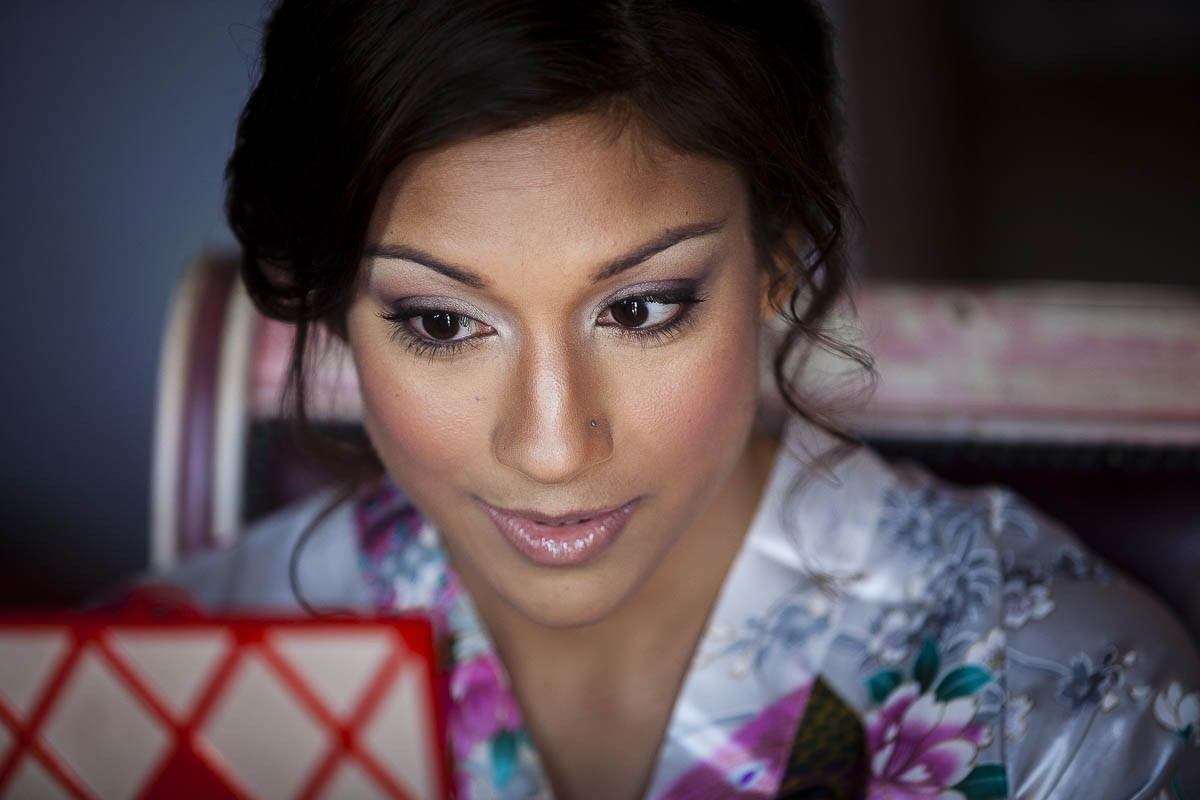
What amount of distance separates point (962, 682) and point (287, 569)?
0.50 m

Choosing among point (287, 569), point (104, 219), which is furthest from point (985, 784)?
point (104, 219)

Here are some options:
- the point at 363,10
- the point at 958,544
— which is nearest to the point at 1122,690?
the point at 958,544

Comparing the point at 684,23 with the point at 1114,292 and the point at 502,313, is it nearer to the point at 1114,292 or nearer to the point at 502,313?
the point at 502,313

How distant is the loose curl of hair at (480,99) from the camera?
502mm

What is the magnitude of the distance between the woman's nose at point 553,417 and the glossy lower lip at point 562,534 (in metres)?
0.05

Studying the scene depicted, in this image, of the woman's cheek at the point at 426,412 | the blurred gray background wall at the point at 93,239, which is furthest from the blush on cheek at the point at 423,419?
the blurred gray background wall at the point at 93,239

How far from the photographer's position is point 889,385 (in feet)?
2.89

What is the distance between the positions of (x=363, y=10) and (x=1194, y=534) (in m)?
0.68

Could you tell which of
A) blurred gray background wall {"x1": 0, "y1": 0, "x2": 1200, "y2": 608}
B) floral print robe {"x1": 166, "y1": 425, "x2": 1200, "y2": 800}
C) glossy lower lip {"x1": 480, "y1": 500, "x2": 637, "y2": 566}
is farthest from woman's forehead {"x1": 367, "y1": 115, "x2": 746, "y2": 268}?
blurred gray background wall {"x1": 0, "y1": 0, "x2": 1200, "y2": 608}

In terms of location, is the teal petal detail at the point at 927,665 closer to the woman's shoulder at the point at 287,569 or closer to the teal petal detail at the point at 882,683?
the teal petal detail at the point at 882,683

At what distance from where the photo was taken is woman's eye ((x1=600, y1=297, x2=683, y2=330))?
548 millimetres

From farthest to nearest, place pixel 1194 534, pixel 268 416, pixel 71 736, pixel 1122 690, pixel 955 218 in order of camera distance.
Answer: pixel 955 218, pixel 268 416, pixel 1194 534, pixel 1122 690, pixel 71 736

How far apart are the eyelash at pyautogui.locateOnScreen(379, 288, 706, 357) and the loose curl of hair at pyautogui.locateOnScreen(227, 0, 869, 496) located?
35mm

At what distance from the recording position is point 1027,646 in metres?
0.68
